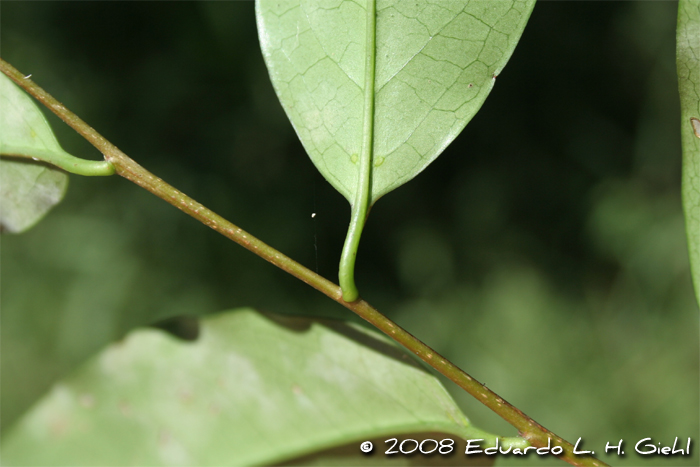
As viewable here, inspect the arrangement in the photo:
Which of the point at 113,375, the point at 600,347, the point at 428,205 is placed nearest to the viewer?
the point at 113,375

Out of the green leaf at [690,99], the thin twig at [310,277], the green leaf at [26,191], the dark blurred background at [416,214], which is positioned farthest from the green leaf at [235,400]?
the dark blurred background at [416,214]

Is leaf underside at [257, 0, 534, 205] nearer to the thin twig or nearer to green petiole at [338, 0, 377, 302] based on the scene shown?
green petiole at [338, 0, 377, 302]

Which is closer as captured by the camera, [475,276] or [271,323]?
[271,323]

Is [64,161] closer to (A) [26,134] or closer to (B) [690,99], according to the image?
(A) [26,134]

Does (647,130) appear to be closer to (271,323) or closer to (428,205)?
(428,205)

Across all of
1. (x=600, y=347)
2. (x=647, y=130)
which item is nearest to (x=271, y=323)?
(x=600, y=347)

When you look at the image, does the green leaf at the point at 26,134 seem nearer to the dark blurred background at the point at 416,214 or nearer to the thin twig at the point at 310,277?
the thin twig at the point at 310,277
